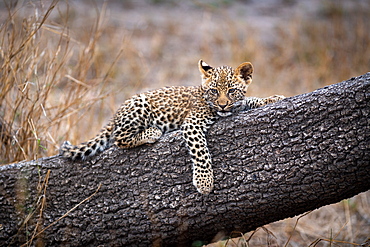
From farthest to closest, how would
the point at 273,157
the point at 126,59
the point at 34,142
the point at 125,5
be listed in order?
the point at 125,5
the point at 126,59
the point at 34,142
the point at 273,157

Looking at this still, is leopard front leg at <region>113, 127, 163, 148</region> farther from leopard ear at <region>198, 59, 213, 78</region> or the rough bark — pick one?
leopard ear at <region>198, 59, 213, 78</region>

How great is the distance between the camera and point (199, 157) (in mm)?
4004

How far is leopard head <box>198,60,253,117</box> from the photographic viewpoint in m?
4.46

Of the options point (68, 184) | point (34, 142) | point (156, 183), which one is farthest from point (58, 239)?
point (34, 142)

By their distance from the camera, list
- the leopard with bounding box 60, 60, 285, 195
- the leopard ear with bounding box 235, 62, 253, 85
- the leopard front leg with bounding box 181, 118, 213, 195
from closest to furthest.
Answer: the leopard front leg with bounding box 181, 118, 213, 195 → the leopard with bounding box 60, 60, 285, 195 → the leopard ear with bounding box 235, 62, 253, 85

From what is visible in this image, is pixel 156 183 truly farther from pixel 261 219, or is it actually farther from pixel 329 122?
pixel 329 122

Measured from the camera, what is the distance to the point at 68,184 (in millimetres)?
4180

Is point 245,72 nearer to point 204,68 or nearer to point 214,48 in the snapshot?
point 204,68

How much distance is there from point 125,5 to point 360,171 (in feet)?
43.1

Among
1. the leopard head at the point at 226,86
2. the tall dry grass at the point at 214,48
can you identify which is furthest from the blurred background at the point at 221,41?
the leopard head at the point at 226,86

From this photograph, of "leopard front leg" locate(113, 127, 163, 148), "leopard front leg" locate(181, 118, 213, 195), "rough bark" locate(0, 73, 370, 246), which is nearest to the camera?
"rough bark" locate(0, 73, 370, 246)

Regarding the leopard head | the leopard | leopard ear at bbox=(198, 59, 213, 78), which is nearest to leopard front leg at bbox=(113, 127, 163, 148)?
the leopard

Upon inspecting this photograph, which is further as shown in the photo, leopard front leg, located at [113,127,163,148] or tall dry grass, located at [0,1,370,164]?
tall dry grass, located at [0,1,370,164]

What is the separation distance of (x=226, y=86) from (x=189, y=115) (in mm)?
544
